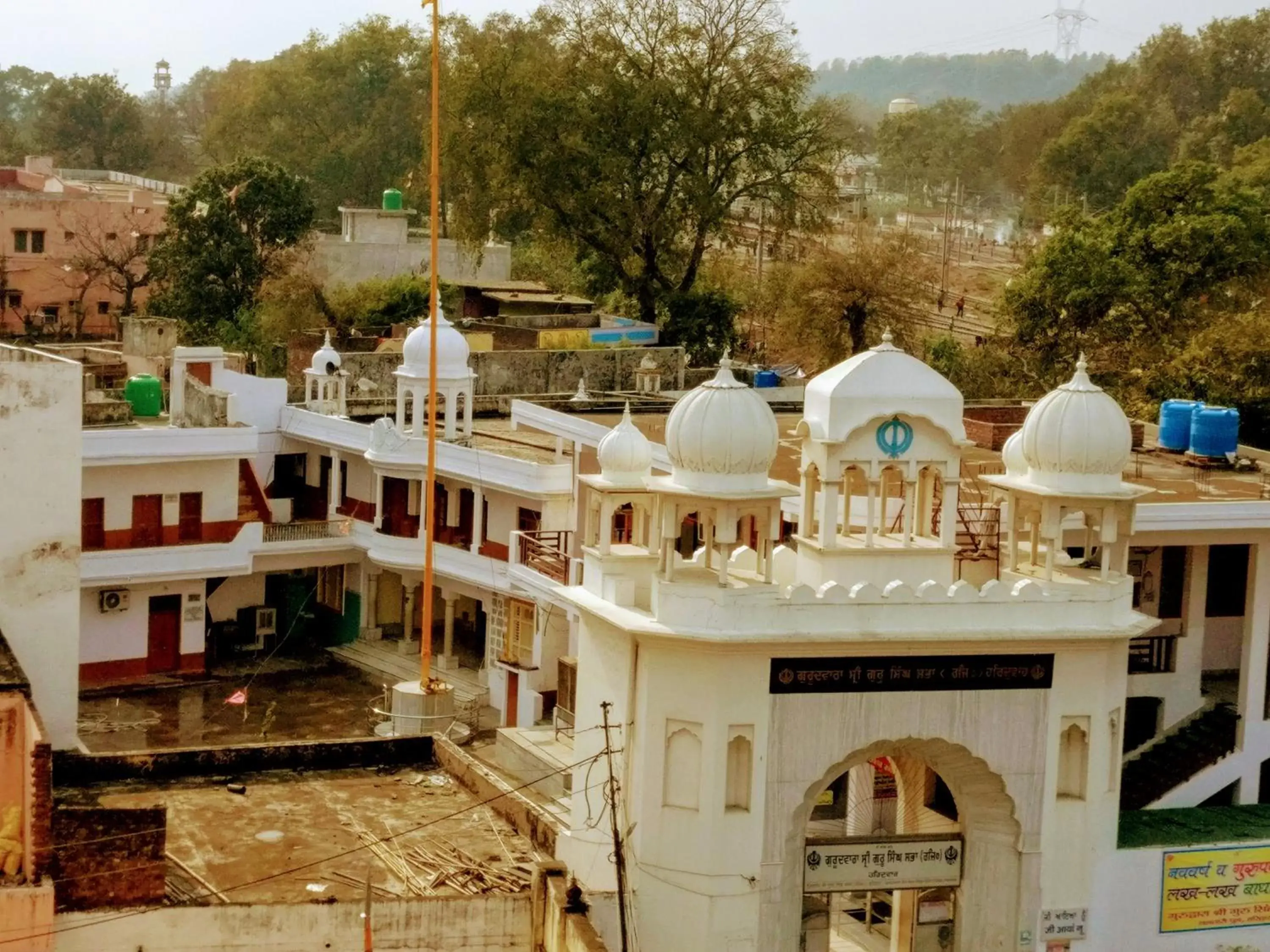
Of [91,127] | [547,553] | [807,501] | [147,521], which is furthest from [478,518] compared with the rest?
[91,127]

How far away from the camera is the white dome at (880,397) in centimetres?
2028

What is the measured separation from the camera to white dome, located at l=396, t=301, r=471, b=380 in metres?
36.5

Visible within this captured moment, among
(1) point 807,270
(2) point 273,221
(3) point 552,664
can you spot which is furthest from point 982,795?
(2) point 273,221

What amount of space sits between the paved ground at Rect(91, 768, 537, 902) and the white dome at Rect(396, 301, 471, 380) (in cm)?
1269

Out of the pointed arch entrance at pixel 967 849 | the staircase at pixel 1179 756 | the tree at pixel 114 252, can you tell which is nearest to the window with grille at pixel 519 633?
the staircase at pixel 1179 756

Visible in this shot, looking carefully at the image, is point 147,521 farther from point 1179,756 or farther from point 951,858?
point 951,858

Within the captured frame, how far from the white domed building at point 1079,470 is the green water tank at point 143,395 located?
2100 cm

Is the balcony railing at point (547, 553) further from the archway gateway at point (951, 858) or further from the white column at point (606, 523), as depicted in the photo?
the archway gateway at point (951, 858)

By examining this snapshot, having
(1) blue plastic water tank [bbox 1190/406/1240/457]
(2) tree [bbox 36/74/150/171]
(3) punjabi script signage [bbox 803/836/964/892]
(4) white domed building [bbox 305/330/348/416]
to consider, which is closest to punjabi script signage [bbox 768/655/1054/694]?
(3) punjabi script signage [bbox 803/836/964/892]

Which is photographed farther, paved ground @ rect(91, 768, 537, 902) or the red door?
the red door

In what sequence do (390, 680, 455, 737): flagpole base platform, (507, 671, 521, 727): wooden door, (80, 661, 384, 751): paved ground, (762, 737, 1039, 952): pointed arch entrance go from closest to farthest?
(762, 737, 1039, 952): pointed arch entrance < (390, 680, 455, 737): flagpole base platform < (80, 661, 384, 751): paved ground < (507, 671, 521, 727): wooden door

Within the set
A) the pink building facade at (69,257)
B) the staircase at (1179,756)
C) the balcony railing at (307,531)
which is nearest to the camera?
the staircase at (1179,756)

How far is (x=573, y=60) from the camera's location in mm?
52750

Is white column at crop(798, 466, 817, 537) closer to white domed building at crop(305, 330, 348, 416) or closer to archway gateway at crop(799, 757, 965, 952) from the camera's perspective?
archway gateway at crop(799, 757, 965, 952)
